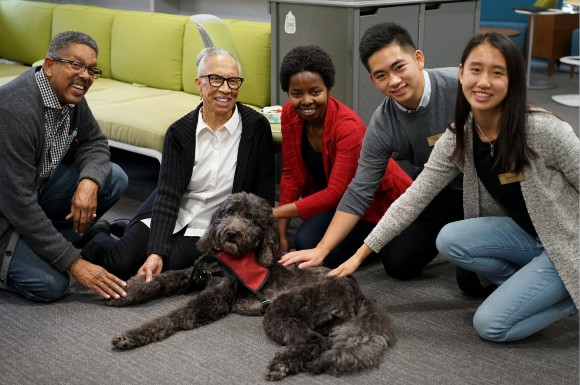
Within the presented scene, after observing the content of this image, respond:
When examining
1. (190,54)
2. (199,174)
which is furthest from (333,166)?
(190,54)

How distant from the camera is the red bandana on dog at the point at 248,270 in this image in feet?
9.41

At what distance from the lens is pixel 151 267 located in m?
3.05

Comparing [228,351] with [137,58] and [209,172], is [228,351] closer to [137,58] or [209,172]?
[209,172]

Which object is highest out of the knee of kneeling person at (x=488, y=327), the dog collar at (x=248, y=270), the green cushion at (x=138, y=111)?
the green cushion at (x=138, y=111)

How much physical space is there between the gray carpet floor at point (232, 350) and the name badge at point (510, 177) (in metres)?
0.58

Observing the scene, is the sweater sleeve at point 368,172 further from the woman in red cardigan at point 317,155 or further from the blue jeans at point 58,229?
the blue jeans at point 58,229

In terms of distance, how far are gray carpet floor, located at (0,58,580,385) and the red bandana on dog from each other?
0.47 ft

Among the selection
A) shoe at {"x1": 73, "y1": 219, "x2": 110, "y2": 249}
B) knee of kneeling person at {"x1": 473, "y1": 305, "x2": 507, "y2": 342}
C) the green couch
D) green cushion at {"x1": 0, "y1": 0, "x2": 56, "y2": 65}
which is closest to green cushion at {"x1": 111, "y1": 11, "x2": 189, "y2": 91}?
the green couch

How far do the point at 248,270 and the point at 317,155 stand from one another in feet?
2.32

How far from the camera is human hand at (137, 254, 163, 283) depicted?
3.02m

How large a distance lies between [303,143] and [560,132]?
1.19 meters

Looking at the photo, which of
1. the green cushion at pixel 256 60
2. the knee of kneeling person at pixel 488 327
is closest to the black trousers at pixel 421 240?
the knee of kneeling person at pixel 488 327

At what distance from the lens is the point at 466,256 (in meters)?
2.81

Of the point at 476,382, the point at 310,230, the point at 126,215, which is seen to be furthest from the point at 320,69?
the point at 126,215
